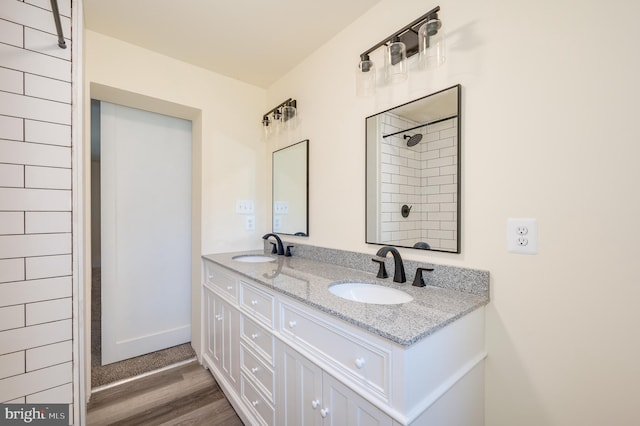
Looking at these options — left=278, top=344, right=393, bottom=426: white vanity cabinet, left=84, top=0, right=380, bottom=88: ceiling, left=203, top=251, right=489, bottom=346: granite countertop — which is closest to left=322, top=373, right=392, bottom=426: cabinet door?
left=278, top=344, right=393, bottom=426: white vanity cabinet

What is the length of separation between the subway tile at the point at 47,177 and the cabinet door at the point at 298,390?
1.11 metres

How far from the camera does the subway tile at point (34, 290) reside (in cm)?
97

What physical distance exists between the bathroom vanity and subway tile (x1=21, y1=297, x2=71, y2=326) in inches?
28.3

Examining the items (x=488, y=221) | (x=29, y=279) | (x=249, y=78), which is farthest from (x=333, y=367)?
(x=249, y=78)

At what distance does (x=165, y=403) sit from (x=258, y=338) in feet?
2.97

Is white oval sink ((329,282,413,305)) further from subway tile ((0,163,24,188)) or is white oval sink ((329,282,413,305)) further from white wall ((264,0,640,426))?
subway tile ((0,163,24,188))

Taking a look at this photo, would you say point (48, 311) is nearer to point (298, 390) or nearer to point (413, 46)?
point (298, 390)

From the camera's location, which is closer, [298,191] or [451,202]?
[451,202]

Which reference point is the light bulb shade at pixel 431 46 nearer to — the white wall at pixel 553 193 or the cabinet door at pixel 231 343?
the white wall at pixel 553 193

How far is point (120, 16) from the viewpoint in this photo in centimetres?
159

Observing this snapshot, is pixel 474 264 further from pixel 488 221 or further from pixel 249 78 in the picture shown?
pixel 249 78

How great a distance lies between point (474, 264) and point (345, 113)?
3.66 ft

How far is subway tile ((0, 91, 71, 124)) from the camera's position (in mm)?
975

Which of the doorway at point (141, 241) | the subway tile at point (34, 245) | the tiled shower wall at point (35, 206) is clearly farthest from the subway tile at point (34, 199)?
the doorway at point (141, 241)
